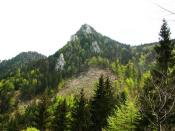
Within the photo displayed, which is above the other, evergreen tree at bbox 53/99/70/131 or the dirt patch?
the dirt patch

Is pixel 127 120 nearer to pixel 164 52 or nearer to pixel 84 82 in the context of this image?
pixel 164 52

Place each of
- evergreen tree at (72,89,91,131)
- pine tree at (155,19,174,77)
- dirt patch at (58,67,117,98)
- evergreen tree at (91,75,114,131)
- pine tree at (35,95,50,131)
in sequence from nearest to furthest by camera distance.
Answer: pine tree at (155,19,174,77), evergreen tree at (91,75,114,131), evergreen tree at (72,89,91,131), pine tree at (35,95,50,131), dirt patch at (58,67,117,98)

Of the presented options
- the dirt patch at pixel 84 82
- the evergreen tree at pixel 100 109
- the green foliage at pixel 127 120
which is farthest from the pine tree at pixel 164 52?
the dirt patch at pixel 84 82

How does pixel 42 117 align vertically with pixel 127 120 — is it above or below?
below

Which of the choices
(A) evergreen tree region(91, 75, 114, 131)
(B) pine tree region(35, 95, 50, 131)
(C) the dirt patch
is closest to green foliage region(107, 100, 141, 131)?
(A) evergreen tree region(91, 75, 114, 131)

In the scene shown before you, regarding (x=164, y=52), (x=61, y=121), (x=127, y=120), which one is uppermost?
(x=164, y=52)

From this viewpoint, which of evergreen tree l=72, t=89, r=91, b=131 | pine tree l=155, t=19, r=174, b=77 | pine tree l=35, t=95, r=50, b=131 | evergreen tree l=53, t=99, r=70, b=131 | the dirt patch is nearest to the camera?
pine tree l=155, t=19, r=174, b=77

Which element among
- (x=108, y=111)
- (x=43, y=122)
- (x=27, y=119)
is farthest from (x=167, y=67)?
(x=27, y=119)

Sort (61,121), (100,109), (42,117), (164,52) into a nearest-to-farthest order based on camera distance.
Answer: (164,52)
(100,109)
(42,117)
(61,121)

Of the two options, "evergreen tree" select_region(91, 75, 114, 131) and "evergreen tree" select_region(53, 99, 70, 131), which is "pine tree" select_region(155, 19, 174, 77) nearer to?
"evergreen tree" select_region(91, 75, 114, 131)

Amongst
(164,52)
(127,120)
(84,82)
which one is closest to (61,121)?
(127,120)

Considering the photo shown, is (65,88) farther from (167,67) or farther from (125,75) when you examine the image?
(167,67)

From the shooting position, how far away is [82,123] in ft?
150

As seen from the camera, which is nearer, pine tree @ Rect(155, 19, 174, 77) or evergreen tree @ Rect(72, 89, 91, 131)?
pine tree @ Rect(155, 19, 174, 77)
